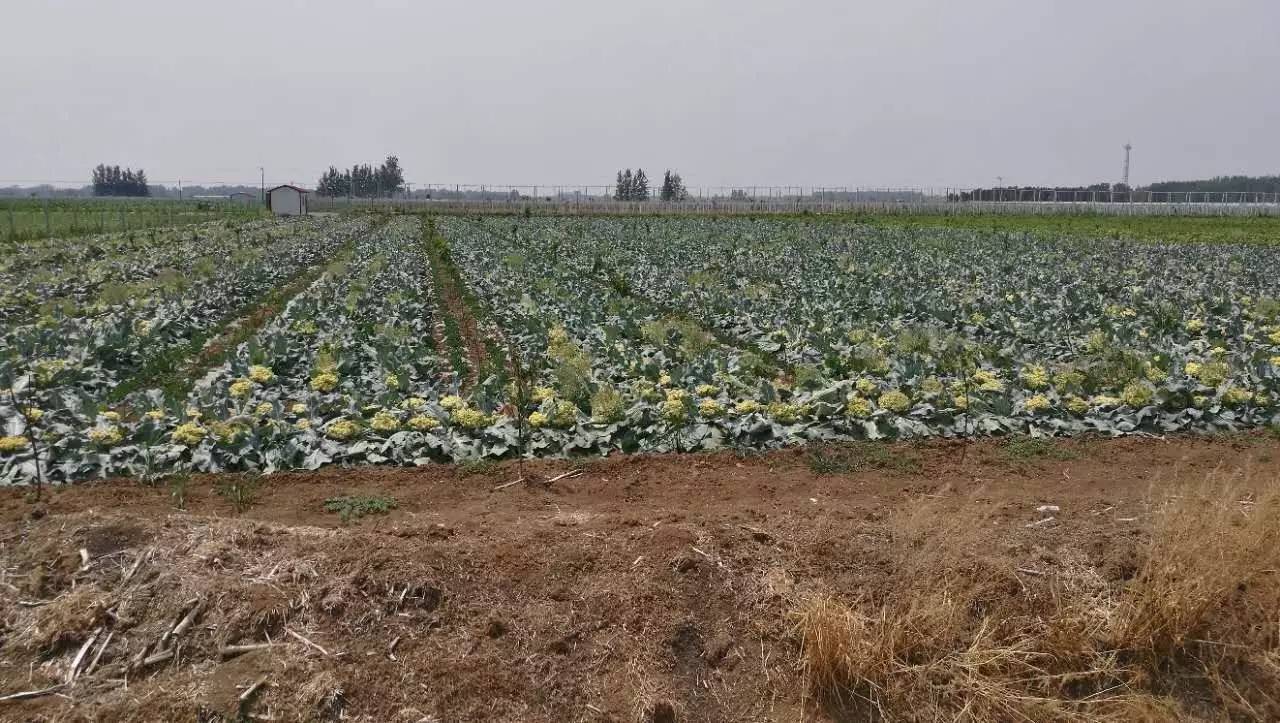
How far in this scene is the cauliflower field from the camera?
23.6 feet

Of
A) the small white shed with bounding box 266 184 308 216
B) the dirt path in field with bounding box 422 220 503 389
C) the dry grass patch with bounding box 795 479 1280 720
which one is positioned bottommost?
the dry grass patch with bounding box 795 479 1280 720

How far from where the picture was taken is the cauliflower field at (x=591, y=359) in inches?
283

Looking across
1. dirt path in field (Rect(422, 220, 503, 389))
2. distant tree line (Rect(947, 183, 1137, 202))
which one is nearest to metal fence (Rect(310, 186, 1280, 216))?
distant tree line (Rect(947, 183, 1137, 202))

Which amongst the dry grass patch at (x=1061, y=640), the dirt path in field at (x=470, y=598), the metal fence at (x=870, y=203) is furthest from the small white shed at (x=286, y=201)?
the dry grass patch at (x=1061, y=640)

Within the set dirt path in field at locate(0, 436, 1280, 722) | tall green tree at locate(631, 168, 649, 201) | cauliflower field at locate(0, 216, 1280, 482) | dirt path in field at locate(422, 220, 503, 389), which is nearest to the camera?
dirt path in field at locate(0, 436, 1280, 722)

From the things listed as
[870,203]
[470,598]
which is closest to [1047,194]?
[870,203]

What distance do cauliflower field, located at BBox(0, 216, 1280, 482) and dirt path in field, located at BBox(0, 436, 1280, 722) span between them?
59.9 inches

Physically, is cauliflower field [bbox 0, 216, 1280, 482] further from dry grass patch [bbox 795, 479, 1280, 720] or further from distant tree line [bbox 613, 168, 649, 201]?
distant tree line [bbox 613, 168, 649, 201]

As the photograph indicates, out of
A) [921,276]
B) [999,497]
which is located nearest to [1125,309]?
[921,276]

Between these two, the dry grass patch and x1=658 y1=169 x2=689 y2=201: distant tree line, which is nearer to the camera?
the dry grass patch

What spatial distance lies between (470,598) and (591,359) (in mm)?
A: 5935

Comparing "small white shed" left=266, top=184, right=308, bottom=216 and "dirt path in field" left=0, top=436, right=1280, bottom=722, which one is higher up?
"small white shed" left=266, top=184, right=308, bottom=216

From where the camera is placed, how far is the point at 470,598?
425 cm

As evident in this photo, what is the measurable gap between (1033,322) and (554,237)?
24355 mm
